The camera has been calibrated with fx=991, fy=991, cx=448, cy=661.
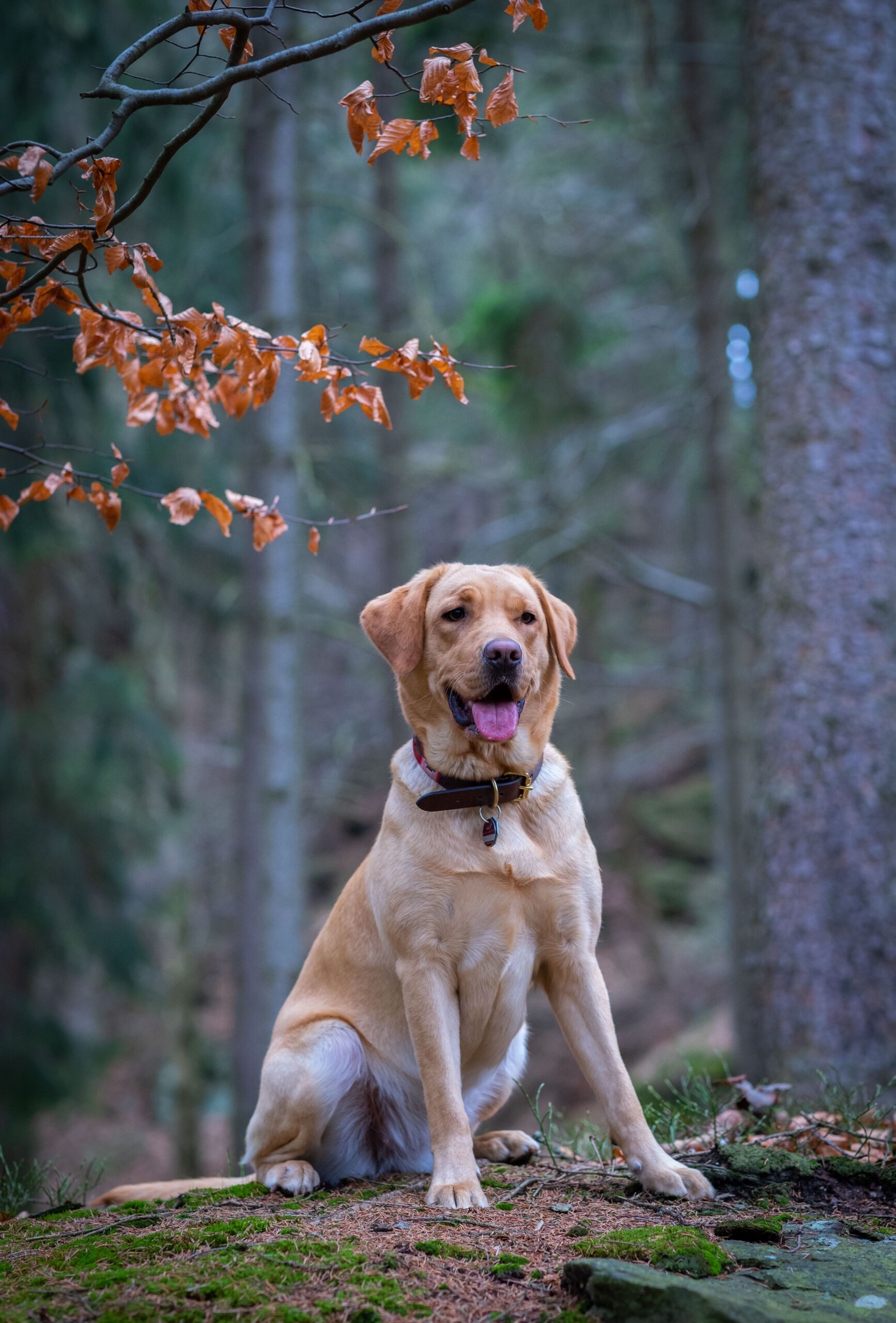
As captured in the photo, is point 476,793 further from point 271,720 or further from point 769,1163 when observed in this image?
point 271,720

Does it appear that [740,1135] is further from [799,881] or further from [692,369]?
[692,369]

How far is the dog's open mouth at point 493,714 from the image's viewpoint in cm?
322

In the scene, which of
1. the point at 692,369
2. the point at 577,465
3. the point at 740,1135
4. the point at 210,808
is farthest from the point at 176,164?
the point at 210,808

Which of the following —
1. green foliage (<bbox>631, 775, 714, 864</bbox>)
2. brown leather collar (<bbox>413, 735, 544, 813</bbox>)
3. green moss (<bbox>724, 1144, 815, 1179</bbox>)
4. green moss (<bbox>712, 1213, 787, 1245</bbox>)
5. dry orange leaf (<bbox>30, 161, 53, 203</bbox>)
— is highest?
dry orange leaf (<bbox>30, 161, 53, 203</bbox>)

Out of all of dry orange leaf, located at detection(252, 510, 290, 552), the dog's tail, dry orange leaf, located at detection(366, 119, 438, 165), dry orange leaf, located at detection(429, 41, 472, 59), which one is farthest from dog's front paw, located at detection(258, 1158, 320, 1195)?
dry orange leaf, located at detection(429, 41, 472, 59)

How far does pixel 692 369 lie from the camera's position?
39.5ft

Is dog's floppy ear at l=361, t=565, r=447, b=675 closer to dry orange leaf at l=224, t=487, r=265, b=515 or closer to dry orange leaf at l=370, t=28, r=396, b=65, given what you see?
dry orange leaf at l=224, t=487, r=265, b=515

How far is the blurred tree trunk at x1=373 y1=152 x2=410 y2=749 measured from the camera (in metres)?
10.6

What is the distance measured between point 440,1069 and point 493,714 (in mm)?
1108

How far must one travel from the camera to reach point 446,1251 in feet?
7.98

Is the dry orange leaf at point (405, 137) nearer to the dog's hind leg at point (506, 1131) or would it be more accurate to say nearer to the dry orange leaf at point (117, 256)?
the dry orange leaf at point (117, 256)

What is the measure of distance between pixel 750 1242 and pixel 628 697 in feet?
49.2

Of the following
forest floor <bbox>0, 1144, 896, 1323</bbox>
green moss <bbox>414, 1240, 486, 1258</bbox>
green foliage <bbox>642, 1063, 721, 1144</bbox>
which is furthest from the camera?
green foliage <bbox>642, 1063, 721, 1144</bbox>

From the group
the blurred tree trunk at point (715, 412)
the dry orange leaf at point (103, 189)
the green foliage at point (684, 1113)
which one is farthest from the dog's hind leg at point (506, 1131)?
the blurred tree trunk at point (715, 412)
